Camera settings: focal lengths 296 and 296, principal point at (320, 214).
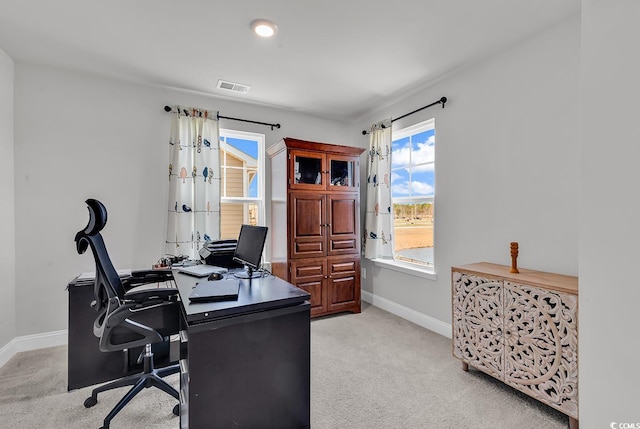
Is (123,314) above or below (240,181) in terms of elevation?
below

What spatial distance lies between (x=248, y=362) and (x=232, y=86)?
2803 millimetres

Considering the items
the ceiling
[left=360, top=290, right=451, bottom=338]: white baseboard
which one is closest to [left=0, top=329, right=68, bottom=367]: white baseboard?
the ceiling

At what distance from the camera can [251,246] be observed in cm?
221

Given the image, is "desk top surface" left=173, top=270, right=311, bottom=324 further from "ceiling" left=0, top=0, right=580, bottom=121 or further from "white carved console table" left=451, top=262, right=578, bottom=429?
"ceiling" left=0, top=0, right=580, bottom=121

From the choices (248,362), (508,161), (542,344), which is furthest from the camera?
(508,161)

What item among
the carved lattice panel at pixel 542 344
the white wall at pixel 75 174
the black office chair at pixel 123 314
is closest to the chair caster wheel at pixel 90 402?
the black office chair at pixel 123 314

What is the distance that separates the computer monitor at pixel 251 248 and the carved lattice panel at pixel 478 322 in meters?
1.58

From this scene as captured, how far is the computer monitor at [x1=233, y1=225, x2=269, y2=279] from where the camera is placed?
6.89 ft

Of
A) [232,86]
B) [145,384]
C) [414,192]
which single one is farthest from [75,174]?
[414,192]

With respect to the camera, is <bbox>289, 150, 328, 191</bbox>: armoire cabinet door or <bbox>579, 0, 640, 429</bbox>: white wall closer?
<bbox>579, 0, 640, 429</bbox>: white wall

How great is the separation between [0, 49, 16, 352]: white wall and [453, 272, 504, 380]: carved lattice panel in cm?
381

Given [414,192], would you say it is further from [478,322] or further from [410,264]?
[478,322]

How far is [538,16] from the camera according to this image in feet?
6.89

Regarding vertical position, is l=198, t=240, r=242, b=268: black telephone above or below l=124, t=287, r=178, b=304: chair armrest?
above
